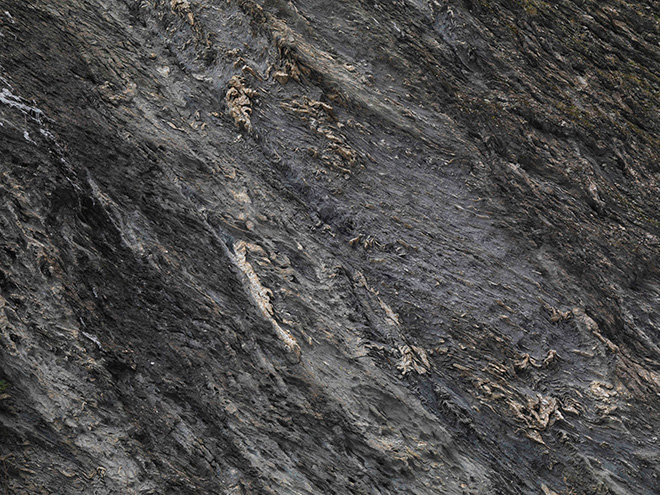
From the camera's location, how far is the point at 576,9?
1390cm

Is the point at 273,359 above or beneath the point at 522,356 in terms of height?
beneath

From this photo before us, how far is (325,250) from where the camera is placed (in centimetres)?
1013

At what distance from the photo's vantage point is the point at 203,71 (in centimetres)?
1119

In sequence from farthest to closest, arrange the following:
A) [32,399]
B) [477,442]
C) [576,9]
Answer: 1. [576,9]
2. [477,442]
3. [32,399]

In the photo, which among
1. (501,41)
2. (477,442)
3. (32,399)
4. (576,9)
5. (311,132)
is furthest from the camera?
(576,9)

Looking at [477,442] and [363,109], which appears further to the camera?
[363,109]

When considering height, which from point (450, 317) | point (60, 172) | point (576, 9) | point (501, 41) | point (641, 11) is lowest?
point (60, 172)

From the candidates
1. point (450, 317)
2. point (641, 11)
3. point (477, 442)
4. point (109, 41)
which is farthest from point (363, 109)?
point (641, 11)

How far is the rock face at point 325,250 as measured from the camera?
23.7 ft

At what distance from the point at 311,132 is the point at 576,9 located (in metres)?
9.20

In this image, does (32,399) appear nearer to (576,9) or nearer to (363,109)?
(363,109)

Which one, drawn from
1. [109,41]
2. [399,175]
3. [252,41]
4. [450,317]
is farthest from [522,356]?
[109,41]

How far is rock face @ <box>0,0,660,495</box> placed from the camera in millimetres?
7230

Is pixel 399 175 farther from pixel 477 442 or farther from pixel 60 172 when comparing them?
pixel 60 172
